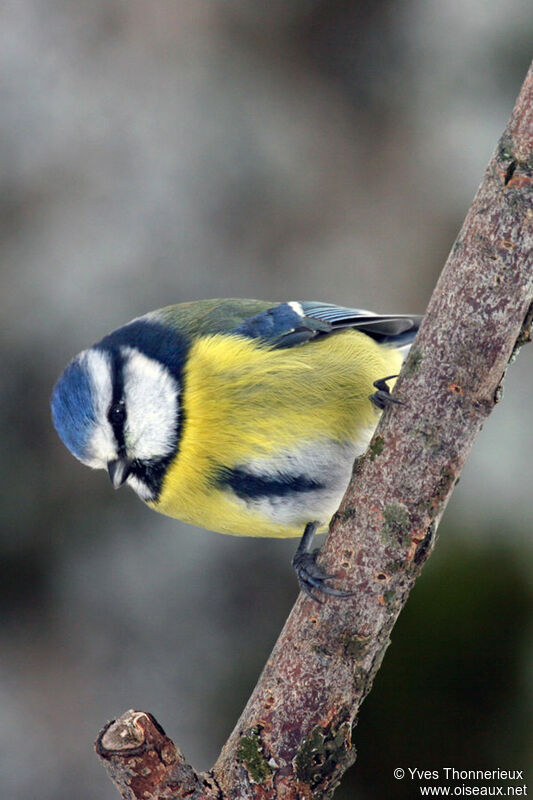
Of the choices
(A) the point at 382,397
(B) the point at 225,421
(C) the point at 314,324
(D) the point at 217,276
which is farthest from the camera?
(D) the point at 217,276

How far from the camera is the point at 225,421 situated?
1.69m

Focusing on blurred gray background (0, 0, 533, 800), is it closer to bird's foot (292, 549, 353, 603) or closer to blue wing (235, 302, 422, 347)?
blue wing (235, 302, 422, 347)

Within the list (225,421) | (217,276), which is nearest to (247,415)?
(225,421)

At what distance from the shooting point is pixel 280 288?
2898 millimetres

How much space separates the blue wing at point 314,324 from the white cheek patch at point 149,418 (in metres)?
0.23

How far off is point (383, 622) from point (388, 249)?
1887 millimetres

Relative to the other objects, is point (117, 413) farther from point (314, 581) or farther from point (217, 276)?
point (217, 276)

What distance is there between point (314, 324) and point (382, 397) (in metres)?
0.40

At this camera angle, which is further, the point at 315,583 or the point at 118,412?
the point at 118,412

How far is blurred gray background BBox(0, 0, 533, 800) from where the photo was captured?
96.4 inches

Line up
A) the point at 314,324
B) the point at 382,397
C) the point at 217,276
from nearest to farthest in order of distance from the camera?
the point at 382,397
the point at 314,324
the point at 217,276

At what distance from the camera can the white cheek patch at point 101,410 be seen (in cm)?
170

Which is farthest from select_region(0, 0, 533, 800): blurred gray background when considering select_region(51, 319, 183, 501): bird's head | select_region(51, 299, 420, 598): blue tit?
select_region(51, 319, 183, 501): bird's head

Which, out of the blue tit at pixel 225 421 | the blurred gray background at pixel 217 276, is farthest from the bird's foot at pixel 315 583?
the blurred gray background at pixel 217 276
